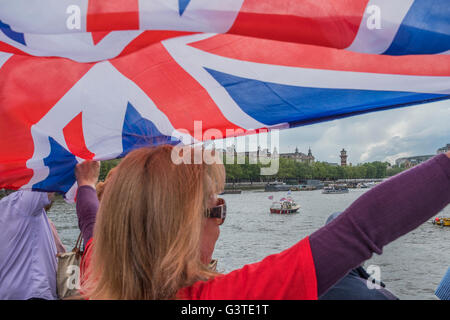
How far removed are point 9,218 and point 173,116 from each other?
3.23 feet

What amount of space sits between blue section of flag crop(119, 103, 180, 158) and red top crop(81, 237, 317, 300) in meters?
1.02

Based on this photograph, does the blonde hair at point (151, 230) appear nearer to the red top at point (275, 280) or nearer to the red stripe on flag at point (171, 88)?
the red top at point (275, 280)

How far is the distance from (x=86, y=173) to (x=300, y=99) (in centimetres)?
93

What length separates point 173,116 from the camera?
1639mm

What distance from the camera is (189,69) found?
1495 mm

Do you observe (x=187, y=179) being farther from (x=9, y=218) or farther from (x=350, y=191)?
(x=350, y=191)

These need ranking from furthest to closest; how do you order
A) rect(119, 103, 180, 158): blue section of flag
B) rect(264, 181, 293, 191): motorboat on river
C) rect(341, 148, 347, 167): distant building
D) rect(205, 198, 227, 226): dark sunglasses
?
rect(264, 181, 293, 191): motorboat on river → rect(341, 148, 347, 167): distant building → rect(119, 103, 180, 158): blue section of flag → rect(205, 198, 227, 226): dark sunglasses

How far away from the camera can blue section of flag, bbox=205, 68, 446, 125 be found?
1450mm

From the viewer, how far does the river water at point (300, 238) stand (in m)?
16.2

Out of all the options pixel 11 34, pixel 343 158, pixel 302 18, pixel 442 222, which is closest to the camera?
pixel 302 18

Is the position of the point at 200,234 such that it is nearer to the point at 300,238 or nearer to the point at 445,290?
the point at 445,290

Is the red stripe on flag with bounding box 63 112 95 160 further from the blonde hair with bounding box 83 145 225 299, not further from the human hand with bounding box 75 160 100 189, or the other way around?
the blonde hair with bounding box 83 145 225 299

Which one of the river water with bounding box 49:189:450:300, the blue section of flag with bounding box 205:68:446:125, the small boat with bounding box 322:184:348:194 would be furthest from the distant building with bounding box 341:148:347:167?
the blue section of flag with bounding box 205:68:446:125

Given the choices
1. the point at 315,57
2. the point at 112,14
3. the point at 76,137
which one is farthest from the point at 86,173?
the point at 315,57
